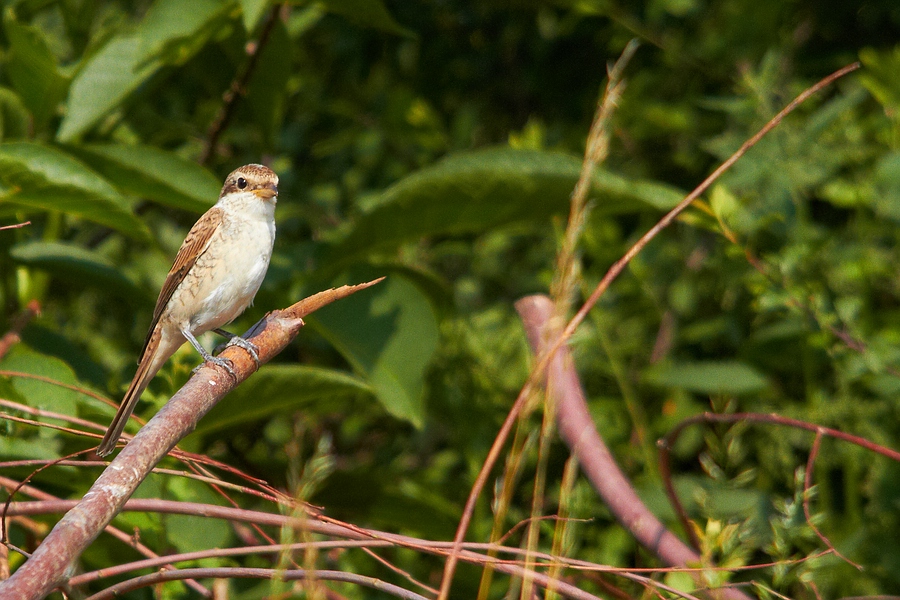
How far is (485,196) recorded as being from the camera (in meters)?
3.39

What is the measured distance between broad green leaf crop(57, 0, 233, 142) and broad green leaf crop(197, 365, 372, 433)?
1.10 metres

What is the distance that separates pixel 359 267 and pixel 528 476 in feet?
4.84

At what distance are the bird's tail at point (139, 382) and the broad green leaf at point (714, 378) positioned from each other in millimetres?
2009

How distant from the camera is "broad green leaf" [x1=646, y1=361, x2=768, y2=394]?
3.94 metres

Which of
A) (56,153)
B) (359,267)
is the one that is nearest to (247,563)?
(359,267)

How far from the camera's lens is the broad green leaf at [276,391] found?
9.68 feet

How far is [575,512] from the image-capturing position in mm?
2322

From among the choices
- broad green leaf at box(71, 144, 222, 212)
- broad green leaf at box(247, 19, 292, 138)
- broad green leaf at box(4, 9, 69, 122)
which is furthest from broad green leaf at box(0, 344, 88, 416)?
broad green leaf at box(247, 19, 292, 138)

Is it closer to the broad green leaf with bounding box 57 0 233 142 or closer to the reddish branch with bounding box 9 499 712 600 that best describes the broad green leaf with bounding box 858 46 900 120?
the broad green leaf with bounding box 57 0 233 142

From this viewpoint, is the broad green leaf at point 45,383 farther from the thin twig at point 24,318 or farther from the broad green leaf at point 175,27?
the broad green leaf at point 175,27

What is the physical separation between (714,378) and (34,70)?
9.28ft

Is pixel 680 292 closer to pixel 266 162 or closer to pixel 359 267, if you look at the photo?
pixel 359 267

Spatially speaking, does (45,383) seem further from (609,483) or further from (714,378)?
(714,378)

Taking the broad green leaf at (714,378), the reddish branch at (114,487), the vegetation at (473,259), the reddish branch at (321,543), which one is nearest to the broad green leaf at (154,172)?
the vegetation at (473,259)
